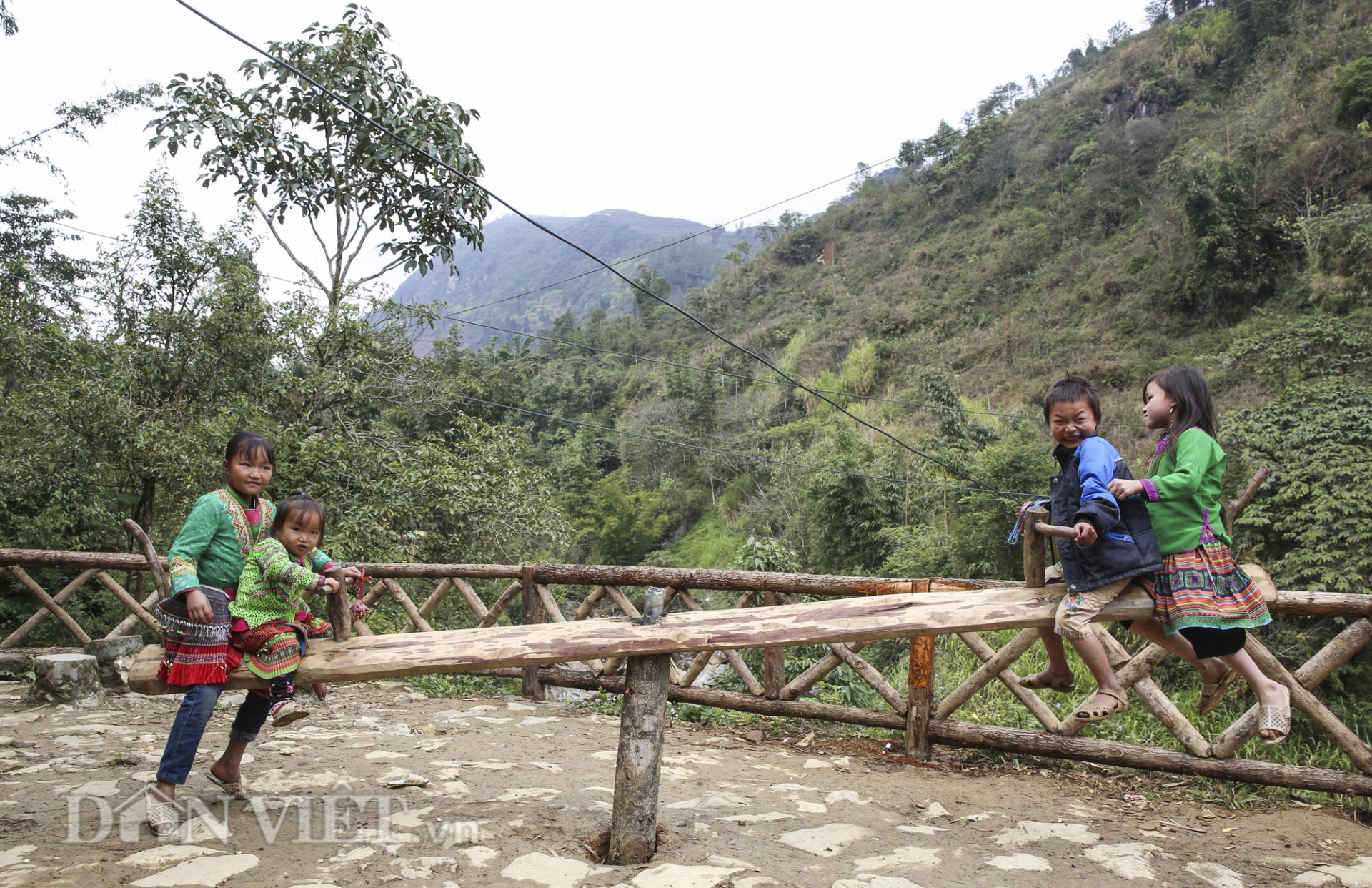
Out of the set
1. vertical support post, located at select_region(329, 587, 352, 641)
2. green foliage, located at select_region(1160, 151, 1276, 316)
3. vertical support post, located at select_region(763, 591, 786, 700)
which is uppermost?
green foliage, located at select_region(1160, 151, 1276, 316)

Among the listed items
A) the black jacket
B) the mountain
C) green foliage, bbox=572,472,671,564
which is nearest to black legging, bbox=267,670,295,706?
the black jacket

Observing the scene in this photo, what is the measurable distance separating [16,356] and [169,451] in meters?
2.80

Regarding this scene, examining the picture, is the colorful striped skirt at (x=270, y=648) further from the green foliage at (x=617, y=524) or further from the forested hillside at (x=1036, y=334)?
the green foliage at (x=617, y=524)

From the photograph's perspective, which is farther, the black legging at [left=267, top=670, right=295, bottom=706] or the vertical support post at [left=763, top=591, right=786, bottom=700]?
the vertical support post at [left=763, top=591, right=786, bottom=700]

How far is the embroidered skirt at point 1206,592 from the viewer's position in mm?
2699

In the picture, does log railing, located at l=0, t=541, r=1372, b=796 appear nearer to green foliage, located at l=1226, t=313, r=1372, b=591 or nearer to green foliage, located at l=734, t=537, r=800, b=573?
green foliage, located at l=734, t=537, r=800, b=573

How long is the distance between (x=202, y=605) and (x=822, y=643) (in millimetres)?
2359

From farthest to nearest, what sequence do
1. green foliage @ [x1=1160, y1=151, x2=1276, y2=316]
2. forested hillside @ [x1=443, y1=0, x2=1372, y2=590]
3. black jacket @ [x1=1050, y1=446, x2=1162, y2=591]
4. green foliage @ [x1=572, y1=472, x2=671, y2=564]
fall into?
1. green foliage @ [x1=572, y1=472, x2=671, y2=564]
2. green foliage @ [x1=1160, y1=151, x2=1276, y2=316]
3. forested hillside @ [x1=443, y1=0, x2=1372, y2=590]
4. black jacket @ [x1=1050, y1=446, x2=1162, y2=591]

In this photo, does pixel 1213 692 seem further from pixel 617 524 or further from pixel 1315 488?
pixel 617 524

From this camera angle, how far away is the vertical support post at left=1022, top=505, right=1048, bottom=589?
2.84 metres

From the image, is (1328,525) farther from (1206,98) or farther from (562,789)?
(1206,98)

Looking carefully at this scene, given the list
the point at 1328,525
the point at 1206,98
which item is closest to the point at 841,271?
the point at 1206,98

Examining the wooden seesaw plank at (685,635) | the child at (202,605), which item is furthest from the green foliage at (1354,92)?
the child at (202,605)

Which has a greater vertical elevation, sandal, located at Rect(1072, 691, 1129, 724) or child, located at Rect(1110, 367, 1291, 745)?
child, located at Rect(1110, 367, 1291, 745)
